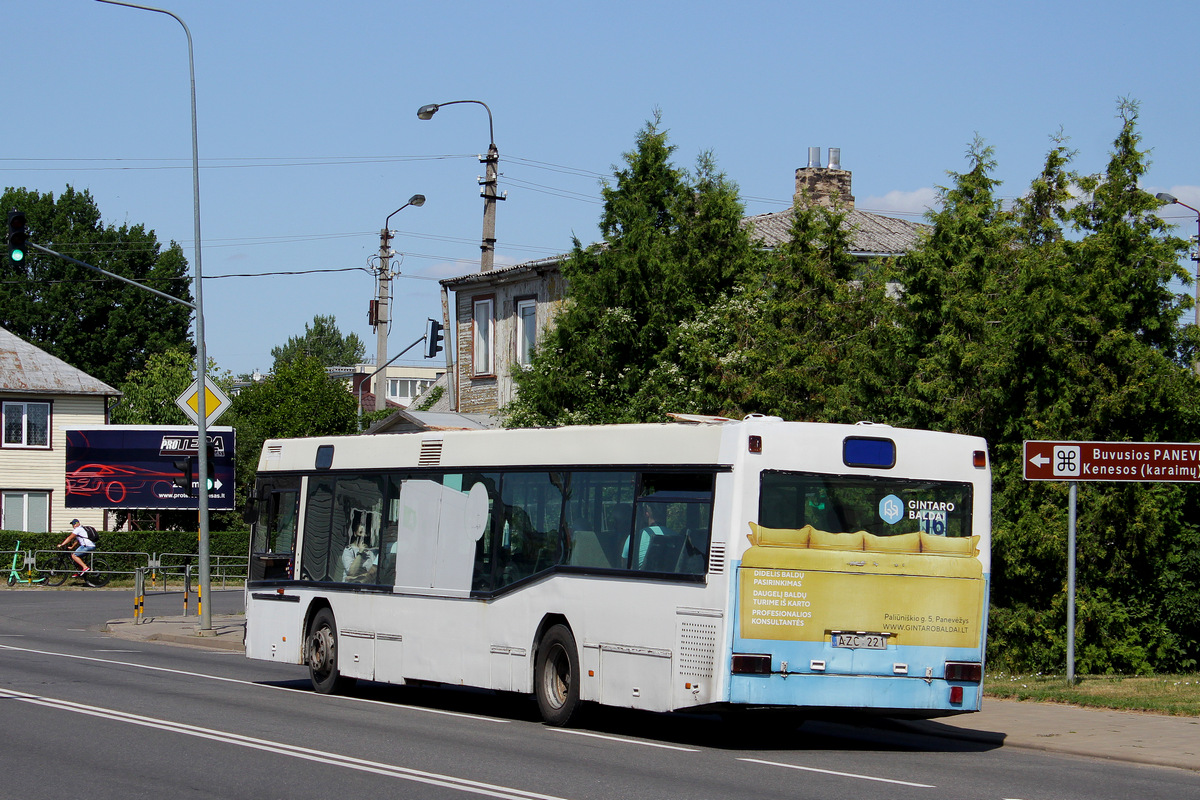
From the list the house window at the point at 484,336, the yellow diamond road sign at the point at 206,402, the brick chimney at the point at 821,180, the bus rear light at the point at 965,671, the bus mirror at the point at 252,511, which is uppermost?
the brick chimney at the point at 821,180

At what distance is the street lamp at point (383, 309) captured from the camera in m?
45.4

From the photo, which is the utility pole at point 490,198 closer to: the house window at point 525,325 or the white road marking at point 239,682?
the house window at point 525,325

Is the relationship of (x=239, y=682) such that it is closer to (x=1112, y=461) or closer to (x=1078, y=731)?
(x=1078, y=731)

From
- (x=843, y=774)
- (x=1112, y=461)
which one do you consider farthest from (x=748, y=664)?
(x=1112, y=461)

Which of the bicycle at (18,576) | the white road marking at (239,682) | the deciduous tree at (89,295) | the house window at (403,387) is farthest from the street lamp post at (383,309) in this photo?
the house window at (403,387)

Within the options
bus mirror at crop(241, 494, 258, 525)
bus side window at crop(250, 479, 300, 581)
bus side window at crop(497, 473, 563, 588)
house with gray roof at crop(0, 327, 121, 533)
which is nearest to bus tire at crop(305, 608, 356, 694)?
bus side window at crop(250, 479, 300, 581)

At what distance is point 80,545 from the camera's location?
1778 inches

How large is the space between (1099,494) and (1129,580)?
3.56ft

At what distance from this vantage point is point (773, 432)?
12.4 metres

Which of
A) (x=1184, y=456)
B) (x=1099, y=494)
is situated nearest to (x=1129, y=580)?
(x=1099, y=494)

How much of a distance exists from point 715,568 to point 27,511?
50971 millimetres

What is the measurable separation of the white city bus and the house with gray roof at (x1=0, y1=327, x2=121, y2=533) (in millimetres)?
46195

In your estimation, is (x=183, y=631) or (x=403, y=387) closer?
(x=183, y=631)

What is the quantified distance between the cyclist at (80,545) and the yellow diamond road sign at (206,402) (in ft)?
62.3
